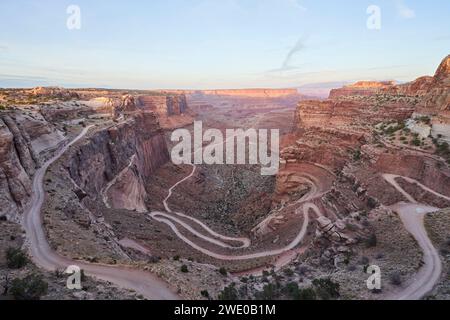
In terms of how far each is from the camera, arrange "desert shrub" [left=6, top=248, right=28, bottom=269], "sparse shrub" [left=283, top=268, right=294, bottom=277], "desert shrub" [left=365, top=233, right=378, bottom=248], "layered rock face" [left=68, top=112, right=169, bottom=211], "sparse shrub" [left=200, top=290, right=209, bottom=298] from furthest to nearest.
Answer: "layered rock face" [left=68, top=112, right=169, bottom=211] → "desert shrub" [left=365, top=233, right=378, bottom=248] → "sparse shrub" [left=283, top=268, right=294, bottom=277] → "desert shrub" [left=6, top=248, right=28, bottom=269] → "sparse shrub" [left=200, top=290, right=209, bottom=298]

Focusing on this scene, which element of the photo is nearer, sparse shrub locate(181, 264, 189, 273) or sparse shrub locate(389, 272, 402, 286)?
sparse shrub locate(389, 272, 402, 286)

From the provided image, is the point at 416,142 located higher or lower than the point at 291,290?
higher

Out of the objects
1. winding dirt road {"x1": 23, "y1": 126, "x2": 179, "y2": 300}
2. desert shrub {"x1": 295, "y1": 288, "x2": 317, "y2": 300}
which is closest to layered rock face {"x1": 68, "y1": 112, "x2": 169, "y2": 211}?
winding dirt road {"x1": 23, "y1": 126, "x2": 179, "y2": 300}

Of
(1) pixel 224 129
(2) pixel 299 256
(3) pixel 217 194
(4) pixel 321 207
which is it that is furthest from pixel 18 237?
(1) pixel 224 129

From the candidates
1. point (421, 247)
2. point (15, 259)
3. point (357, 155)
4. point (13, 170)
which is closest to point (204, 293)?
point (15, 259)

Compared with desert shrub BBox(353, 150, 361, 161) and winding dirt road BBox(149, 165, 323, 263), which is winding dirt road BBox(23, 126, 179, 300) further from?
desert shrub BBox(353, 150, 361, 161)

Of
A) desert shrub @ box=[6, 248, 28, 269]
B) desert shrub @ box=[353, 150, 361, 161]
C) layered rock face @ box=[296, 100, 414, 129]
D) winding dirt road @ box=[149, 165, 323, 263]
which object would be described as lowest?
winding dirt road @ box=[149, 165, 323, 263]

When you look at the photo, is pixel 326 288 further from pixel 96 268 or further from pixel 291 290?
pixel 96 268
